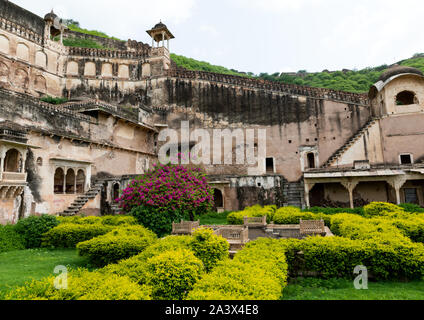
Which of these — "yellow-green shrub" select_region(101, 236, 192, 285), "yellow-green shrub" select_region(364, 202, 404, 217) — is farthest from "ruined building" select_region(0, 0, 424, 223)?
"yellow-green shrub" select_region(101, 236, 192, 285)

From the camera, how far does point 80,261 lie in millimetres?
8203

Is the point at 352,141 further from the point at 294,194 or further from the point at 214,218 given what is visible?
the point at 214,218

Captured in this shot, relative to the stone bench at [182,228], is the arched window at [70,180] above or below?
above

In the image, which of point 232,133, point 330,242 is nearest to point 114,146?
point 232,133

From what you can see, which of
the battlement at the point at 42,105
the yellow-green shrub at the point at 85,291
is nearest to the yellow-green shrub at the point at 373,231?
the yellow-green shrub at the point at 85,291

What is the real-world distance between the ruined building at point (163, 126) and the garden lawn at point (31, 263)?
Result: 4.34 meters

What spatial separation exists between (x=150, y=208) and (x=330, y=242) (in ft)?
23.7

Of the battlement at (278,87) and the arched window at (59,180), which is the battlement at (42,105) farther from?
the battlement at (278,87)

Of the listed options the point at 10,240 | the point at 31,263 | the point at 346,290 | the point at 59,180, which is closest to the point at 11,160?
the point at 59,180

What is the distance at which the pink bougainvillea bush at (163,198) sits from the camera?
11.1 m

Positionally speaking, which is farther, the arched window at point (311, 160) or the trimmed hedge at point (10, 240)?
the arched window at point (311, 160)

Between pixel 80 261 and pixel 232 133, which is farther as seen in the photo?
pixel 232 133

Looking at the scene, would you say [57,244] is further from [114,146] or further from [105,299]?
[114,146]

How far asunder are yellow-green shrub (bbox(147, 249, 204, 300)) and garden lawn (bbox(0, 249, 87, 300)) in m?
3.40
